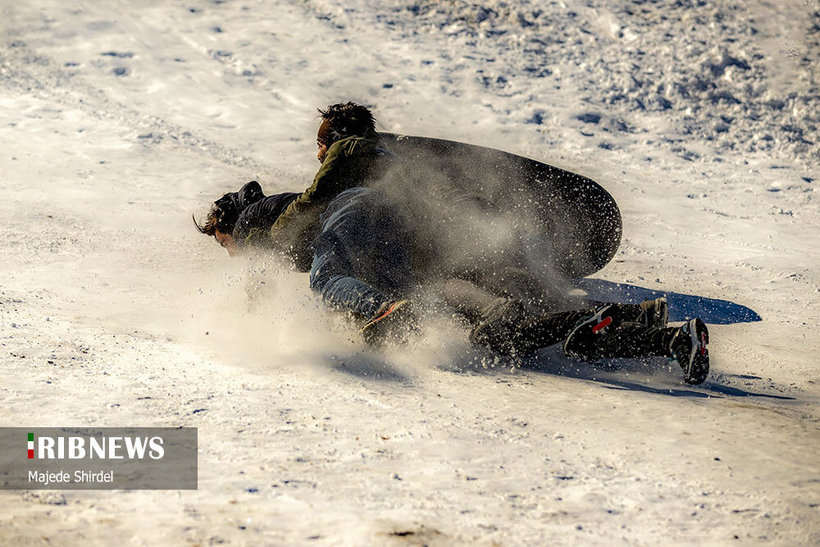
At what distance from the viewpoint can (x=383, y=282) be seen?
4.38 metres

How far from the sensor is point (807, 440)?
2.78 meters

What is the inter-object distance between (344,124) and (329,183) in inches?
20.6

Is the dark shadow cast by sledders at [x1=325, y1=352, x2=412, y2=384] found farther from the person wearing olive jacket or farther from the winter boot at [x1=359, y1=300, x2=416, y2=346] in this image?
the person wearing olive jacket

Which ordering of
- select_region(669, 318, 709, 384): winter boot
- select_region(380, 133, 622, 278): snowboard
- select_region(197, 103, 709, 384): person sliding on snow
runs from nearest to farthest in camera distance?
select_region(669, 318, 709, 384): winter boot < select_region(197, 103, 709, 384): person sliding on snow < select_region(380, 133, 622, 278): snowboard

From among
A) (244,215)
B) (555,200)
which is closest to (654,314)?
(555,200)

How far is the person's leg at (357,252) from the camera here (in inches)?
155

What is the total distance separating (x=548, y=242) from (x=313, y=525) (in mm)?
3479

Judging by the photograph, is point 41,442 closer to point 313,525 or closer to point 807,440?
point 313,525

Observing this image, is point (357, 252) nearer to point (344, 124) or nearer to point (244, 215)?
point (344, 124)

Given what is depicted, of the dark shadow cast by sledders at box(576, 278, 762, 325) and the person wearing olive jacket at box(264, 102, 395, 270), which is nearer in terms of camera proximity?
the person wearing olive jacket at box(264, 102, 395, 270)

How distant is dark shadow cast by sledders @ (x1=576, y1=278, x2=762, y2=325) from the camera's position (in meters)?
4.74

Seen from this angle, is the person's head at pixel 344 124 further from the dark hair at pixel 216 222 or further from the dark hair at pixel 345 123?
the dark hair at pixel 216 222
